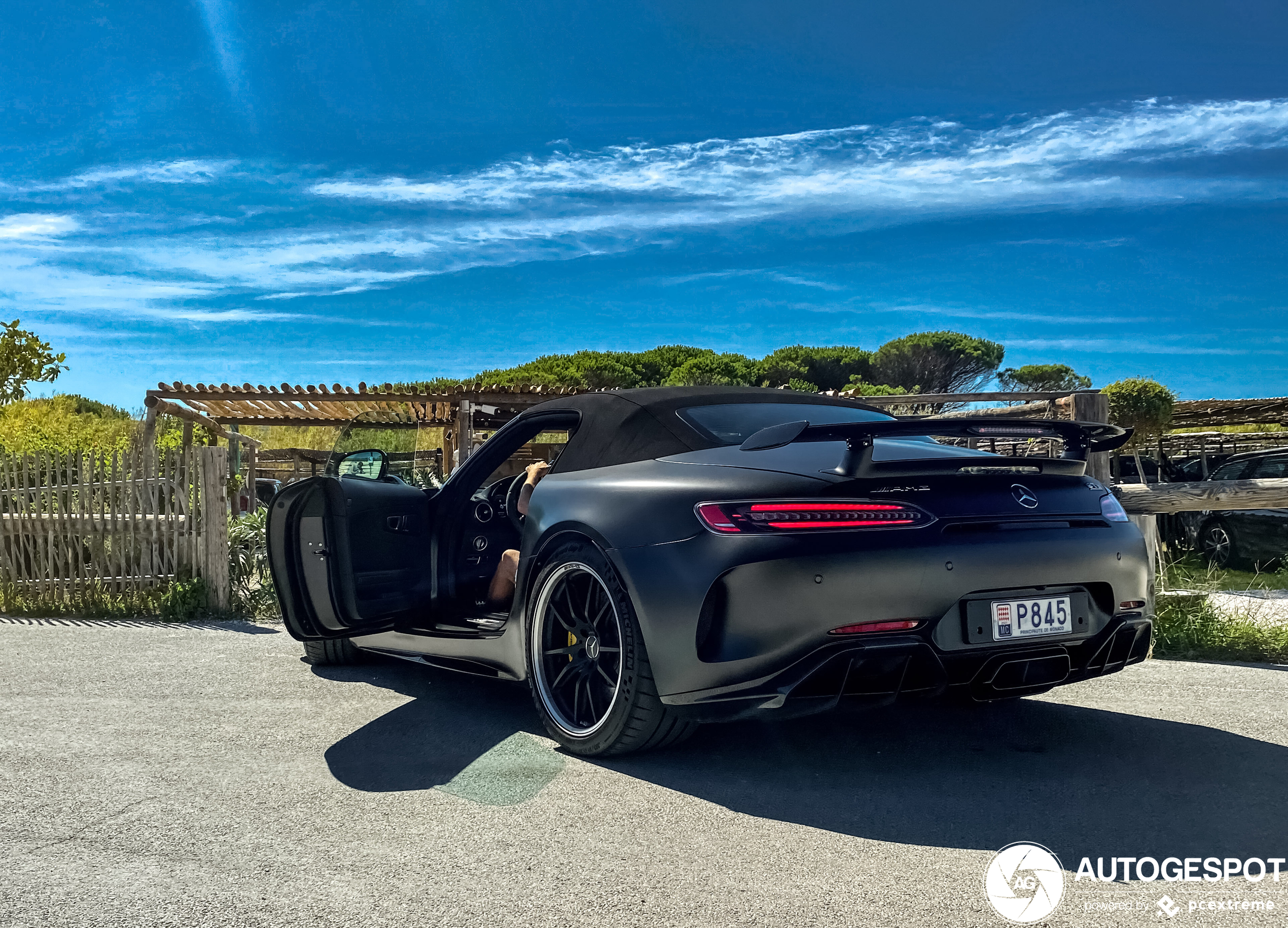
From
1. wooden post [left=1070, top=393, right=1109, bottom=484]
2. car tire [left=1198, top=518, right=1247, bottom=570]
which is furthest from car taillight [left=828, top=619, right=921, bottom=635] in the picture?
car tire [left=1198, top=518, right=1247, bottom=570]

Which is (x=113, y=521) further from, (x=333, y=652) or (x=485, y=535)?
(x=485, y=535)

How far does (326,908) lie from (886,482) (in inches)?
80.7

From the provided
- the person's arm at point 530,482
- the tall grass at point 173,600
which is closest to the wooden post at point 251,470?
the tall grass at point 173,600

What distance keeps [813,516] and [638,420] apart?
1.02 m

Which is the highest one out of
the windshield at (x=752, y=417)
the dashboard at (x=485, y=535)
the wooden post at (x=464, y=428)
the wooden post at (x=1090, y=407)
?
the wooden post at (x=464, y=428)

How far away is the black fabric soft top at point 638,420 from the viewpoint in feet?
13.1

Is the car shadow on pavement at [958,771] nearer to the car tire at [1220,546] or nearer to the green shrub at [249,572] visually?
the green shrub at [249,572]

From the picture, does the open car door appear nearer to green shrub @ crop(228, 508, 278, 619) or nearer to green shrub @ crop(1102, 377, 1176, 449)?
green shrub @ crop(228, 508, 278, 619)

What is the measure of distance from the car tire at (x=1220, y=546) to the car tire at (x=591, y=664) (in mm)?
9235

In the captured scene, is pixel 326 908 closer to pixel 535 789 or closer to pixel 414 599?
pixel 535 789

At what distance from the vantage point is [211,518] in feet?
27.4

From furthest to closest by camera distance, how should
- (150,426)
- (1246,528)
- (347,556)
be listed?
1. (150,426)
2. (1246,528)
3. (347,556)

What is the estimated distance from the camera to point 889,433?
348 cm

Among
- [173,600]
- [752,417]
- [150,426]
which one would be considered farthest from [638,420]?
[150,426]
